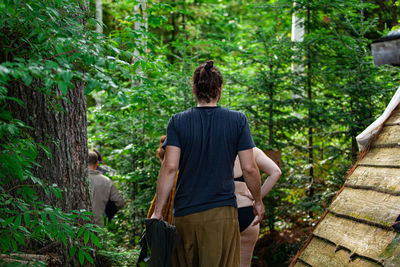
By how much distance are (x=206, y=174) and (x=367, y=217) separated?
1.38 m

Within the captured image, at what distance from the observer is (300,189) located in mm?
7527

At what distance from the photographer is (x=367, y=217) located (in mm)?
3262

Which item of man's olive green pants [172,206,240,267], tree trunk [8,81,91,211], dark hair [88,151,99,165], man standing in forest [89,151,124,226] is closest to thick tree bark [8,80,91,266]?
tree trunk [8,81,91,211]

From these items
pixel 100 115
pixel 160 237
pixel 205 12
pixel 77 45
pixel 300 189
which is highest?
pixel 205 12

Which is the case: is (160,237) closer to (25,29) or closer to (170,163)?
(170,163)

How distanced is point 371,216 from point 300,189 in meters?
4.35

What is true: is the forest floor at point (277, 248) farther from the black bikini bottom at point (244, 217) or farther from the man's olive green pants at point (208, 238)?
the man's olive green pants at point (208, 238)

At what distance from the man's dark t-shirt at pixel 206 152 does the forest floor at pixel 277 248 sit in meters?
4.06

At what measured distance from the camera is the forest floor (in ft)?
22.5

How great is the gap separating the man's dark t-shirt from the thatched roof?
3.19 feet

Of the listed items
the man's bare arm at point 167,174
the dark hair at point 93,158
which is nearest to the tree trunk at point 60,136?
the man's bare arm at point 167,174

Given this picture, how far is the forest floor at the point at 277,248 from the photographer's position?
22.5 feet

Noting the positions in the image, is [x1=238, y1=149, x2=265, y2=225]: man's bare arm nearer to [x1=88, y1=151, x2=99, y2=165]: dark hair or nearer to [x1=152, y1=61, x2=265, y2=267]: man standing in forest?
[x1=152, y1=61, x2=265, y2=267]: man standing in forest

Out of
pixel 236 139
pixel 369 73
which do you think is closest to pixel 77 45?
pixel 236 139
